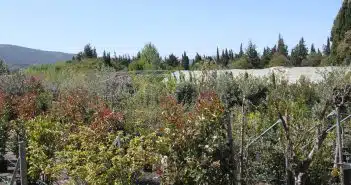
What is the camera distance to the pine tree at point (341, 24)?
136 feet

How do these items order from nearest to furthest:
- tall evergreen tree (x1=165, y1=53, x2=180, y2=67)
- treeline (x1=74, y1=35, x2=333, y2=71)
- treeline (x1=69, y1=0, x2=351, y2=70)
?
1. treeline (x1=69, y1=0, x2=351, y2=70)
2. treeline (x1=74, y1=35, x2=333, y2=71)
3. tall evergreen tree (x1=165, y1=53, x2=180, y2=67)

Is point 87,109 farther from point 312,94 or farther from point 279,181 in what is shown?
point 312,94

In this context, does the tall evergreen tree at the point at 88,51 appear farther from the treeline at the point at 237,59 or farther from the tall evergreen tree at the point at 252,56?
the tall evergreen tree at the point at 252,56

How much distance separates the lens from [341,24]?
4219cm

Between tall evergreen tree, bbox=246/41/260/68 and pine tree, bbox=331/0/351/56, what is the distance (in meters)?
13.8

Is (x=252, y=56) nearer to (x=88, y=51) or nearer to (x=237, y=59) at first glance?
(x=237, y=59)

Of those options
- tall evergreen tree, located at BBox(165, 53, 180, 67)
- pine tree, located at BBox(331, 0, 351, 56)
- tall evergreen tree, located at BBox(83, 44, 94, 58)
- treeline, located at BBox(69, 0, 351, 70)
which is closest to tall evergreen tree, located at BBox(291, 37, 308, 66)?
treeline, located at BBox(69, 0, 351, 70)

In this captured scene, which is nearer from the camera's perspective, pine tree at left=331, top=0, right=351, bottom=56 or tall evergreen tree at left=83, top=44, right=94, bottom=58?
pine tree at left=331, top=0, right=351, bottom=56

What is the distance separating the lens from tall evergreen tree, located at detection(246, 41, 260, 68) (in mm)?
56206

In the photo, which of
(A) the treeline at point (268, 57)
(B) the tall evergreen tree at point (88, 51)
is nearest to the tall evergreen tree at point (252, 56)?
(A) the treeline at point (268, 57)

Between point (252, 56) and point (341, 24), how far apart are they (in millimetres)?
16728

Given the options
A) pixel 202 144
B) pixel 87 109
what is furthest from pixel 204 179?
pixel 87 109

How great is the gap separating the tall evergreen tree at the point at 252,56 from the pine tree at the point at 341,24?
13822 millimetres

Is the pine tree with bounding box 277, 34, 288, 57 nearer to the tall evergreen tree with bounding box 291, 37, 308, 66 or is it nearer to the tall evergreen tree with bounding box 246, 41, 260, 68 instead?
the tall evergreen tree with bounding box 291, 37, 308, 66
